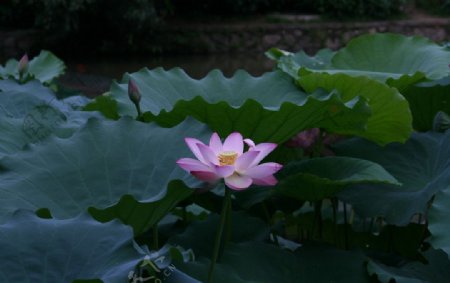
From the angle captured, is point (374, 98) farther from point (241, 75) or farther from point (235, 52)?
point (235, 52)

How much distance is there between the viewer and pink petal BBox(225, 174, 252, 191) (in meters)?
0.78

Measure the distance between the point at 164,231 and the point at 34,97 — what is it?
36 cm

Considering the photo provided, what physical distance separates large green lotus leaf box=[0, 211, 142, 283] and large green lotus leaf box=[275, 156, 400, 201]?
41 cm

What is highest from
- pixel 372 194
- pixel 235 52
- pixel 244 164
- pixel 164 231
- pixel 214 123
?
pixel 244 164

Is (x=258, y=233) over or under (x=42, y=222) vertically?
under

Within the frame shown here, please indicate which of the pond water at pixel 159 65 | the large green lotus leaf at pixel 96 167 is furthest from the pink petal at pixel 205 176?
the pond water at pixel 159 65

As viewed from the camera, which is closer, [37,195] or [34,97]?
[37,195]

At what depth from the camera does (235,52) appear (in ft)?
30.2

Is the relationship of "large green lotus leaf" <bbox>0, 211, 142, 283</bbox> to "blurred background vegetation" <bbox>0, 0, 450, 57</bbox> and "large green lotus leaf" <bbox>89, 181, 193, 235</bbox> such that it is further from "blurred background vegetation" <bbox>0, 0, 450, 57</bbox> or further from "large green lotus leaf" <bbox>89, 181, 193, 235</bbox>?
"blurred background vegetation" <bbox>0, 0, 450, 57</bbox>

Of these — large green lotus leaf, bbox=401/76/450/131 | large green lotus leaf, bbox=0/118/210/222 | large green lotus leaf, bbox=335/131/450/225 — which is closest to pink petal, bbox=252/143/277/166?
large green lotus leaf, bbox=0/118/210/222

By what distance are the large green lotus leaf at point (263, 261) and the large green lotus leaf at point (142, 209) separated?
0.29ft

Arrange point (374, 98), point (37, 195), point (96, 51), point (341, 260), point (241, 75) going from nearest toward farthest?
point (37, 195)
point (341, 260)
point (374, 98)
point (241, 75)
point (96, 51)

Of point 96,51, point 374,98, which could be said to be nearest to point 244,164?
point 374,98

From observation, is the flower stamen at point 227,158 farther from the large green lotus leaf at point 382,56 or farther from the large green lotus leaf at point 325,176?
the large green lotus leaf at point 382,56
